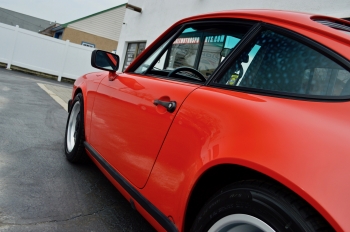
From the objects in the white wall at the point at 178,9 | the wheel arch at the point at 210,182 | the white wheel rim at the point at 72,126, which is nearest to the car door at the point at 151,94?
the wheel arch at the point at 210,182

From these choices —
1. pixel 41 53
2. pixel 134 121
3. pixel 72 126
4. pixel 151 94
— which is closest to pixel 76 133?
pixel 72 126

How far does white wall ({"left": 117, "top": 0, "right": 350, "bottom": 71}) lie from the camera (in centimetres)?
544

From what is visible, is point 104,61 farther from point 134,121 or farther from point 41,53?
point 41,53

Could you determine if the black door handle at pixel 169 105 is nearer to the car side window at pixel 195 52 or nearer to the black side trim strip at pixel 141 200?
the car side window at pixel 195 52

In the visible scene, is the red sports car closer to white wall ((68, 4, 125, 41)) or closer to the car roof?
the car roof

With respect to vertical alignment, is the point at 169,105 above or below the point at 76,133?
above

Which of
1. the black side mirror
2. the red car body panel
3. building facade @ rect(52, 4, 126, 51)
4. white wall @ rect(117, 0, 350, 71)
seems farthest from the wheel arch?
building facade @ rect(52, 4, 126, 51)

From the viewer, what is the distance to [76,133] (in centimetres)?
327

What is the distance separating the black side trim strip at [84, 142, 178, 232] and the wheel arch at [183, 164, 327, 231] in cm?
13

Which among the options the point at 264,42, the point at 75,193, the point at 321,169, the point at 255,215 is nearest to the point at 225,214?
the point at 255,215

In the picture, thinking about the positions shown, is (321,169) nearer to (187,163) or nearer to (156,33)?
(187,163)

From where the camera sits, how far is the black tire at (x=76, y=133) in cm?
311

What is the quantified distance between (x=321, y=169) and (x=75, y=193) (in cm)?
224

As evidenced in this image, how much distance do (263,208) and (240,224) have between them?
16 cm
